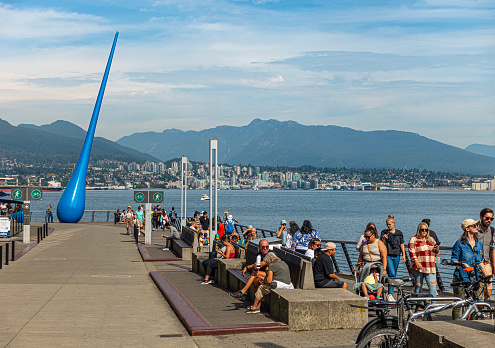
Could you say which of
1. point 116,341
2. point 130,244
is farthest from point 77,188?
point 116,341

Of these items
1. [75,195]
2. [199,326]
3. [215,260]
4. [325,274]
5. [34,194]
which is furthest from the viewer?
[75,195]

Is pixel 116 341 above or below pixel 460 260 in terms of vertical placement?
below

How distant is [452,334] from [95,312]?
25.0 feet

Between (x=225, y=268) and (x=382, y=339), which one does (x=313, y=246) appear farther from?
(x=382, y=339)

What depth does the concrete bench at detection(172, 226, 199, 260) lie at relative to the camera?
22578mm

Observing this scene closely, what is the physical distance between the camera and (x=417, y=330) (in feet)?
A: 20.3

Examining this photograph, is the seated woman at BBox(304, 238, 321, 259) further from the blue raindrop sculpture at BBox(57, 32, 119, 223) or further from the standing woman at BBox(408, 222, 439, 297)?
the blue raindrop sculpture at BBox(57, 32, 119, 223)

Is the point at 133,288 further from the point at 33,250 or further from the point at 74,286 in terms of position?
the point at 33,250

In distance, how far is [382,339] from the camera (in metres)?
6.69

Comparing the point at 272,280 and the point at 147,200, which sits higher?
the point at 147,200

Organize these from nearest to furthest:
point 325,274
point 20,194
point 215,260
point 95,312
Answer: point 325,274 → point 95,312 → point 215,260 → point 20,194

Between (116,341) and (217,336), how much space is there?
1461 mm

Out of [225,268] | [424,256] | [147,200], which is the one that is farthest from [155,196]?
[424,256]

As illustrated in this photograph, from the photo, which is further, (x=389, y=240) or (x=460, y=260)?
(x=389, y=240)
